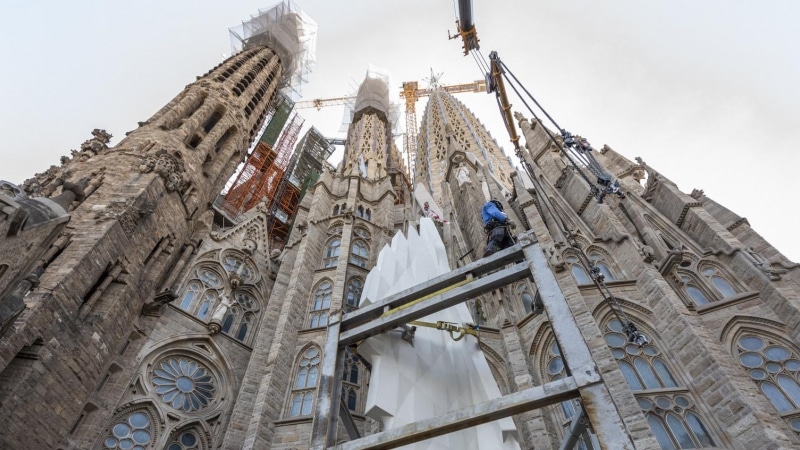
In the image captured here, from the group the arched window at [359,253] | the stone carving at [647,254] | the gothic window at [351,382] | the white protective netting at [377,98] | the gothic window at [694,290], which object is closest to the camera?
the gothic window at [694,290]

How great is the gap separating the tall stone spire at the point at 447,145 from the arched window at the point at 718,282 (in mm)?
13023

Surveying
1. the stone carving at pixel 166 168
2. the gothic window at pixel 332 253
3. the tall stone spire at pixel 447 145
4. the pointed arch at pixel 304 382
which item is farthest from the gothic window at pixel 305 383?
the tall stone spire at pixel 447 145

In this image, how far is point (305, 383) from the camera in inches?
482

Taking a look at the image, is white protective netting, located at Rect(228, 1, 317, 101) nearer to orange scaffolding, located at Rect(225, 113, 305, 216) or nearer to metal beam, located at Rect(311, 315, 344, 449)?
orange scaffolding, located at Rect(225, 113, 305, 216)

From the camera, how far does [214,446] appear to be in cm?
1159

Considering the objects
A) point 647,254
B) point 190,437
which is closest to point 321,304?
point 190,437

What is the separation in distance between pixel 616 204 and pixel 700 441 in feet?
29.9

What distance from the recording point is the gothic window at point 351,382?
1252 cm

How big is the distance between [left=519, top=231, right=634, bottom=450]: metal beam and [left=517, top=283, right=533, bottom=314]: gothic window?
6.89m

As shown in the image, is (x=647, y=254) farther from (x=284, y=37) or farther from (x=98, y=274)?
(x=284, y=37)

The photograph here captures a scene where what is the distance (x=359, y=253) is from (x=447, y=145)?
30.3 ft

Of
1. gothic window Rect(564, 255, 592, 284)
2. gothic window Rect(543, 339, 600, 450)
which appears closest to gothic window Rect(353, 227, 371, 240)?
gothic window Rect(564, 255, 592, 284)

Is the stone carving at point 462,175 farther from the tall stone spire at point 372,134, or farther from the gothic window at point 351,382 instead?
the gothic window at point 351,382

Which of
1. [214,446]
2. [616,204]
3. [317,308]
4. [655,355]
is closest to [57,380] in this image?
[214,446]
